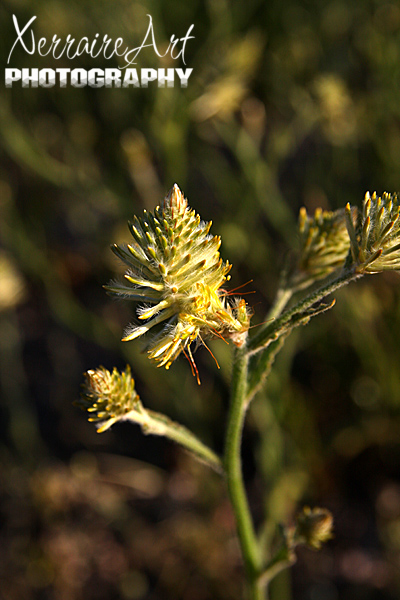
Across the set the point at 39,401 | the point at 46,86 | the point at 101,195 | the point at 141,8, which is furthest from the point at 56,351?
the point at 141,8

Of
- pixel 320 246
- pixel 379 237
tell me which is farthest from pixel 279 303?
pixel 379 237

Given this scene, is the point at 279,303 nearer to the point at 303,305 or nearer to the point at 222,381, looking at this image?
the point at 303,305

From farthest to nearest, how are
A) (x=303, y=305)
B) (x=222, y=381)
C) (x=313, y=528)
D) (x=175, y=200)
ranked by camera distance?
(x=222, y=381), (x=313, y=528), (x=303, y=305), (x=175, y=200)

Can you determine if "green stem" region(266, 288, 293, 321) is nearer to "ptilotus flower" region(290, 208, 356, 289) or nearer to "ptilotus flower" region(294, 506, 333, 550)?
"ptilotus flower" region(290, 208, 356, 289)

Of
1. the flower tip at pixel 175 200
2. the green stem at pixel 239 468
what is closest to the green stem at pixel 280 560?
the green stem at pixel 239 468

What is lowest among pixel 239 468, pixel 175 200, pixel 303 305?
pixel 239 468

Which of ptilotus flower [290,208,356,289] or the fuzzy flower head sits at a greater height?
ptilotus flower [290,208,356,289]

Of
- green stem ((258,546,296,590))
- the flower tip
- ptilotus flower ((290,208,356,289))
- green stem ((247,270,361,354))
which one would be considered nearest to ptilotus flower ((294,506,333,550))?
green stem ((258,546,296,590))

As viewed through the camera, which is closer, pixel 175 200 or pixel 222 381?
pixel 175 200
